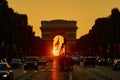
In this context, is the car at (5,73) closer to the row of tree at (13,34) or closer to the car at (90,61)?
the car at (90,61)

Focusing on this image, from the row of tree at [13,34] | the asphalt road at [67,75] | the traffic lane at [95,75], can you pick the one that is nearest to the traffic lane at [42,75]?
the asphalt road at [67,75]

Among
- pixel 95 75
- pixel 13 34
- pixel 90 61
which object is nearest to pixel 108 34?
pixel 13 34

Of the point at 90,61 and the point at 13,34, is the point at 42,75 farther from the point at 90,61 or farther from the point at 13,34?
the point at 13,34

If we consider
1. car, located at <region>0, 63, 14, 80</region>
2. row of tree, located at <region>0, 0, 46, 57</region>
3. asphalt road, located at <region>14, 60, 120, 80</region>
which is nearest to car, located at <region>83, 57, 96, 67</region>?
row of tree, located at <region>0, 0, 46, 57</region>

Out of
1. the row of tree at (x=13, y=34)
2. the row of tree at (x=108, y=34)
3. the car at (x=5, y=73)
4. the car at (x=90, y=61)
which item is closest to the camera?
the car at (x=5, y=73)

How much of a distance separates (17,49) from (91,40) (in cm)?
4654

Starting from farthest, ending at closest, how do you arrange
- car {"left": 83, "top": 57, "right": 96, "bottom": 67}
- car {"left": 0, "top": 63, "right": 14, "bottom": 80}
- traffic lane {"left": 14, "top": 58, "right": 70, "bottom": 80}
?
A: car {"left": 83, "top": 57, "right": 96, "bottom": 67} → traffic lane {"left": 14, "top": 58, "right": 70, "bottom": 80} → car {"left": 0, "top": 63, "right": 14, "bottom": 80}

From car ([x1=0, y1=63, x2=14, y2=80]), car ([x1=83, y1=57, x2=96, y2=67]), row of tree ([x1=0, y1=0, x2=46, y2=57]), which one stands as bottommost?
car ([x1=0, y1=63, x2=14, y2=80])

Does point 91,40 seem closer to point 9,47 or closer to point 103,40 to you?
point 103,40

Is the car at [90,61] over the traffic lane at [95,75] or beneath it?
over

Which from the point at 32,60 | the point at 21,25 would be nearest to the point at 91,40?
the point at 21,25

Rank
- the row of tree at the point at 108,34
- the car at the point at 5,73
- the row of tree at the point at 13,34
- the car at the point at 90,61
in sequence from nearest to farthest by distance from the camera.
A: the car at the point at 5,73 < the car at the point at 90,61 < the row of tree at the point at 13,34 < the row of tree at the point at 108,34

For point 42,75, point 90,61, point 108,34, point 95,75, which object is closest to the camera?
point 95,75

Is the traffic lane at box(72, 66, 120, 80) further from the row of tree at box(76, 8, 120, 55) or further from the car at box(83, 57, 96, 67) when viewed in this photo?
the row of tree at box(76, 8, 120, 55)
